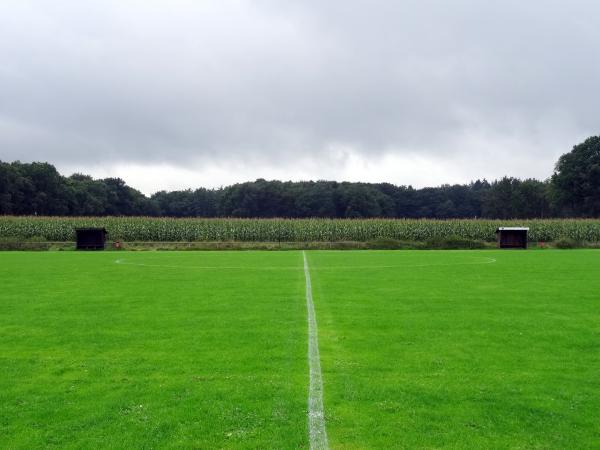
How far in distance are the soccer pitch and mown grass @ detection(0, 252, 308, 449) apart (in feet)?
0.08

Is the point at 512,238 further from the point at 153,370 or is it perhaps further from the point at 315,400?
the point at 315,400

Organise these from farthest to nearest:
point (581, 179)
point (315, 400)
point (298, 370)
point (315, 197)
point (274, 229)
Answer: point (315, 197)
point (581, 179)
point (274, 229)
point (298, 370)
point (315, 400)

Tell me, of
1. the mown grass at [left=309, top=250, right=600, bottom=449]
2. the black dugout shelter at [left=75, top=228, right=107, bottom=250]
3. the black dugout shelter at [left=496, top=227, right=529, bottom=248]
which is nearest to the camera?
the mown grass at [left=309, top=250, right=600, bottom=449]

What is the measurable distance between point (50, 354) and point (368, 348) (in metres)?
4.77

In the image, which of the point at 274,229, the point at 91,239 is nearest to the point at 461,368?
the point at 91,239

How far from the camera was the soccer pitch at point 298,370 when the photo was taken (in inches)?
202

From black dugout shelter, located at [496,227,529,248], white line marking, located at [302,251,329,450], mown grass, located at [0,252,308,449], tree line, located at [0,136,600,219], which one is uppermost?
tree line, located at [0,136,600,219]

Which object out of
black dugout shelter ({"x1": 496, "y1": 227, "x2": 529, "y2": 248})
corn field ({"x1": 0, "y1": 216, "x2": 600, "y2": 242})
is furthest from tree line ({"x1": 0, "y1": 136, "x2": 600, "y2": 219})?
black dugout shelter ({"x1": 496, "y1": 227, "x2": 529, "y2": 248})

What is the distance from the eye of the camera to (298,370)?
7.17 m

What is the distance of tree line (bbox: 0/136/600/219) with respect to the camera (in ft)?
292

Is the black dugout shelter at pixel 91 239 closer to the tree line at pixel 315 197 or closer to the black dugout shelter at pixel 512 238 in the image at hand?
the black dugout shelter at pixel 512 238

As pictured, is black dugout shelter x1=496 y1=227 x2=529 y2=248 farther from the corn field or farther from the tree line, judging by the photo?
the tree line

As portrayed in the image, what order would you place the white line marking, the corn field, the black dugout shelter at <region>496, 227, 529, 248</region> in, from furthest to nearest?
1. the corn field
2. the black dugout shelter at <region>496, 227, 529, 248</region>
3. the white line marking

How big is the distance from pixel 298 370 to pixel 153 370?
6.27 ft
